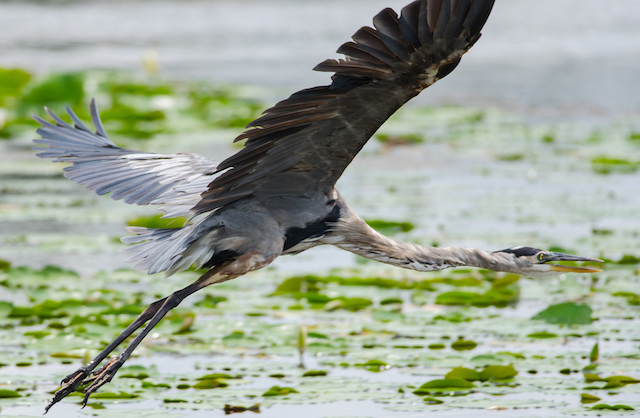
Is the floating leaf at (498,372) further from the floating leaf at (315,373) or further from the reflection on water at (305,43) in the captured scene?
the reflection on water at (305,43)

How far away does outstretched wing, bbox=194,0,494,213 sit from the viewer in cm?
364

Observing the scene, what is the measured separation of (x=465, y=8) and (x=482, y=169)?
703cm

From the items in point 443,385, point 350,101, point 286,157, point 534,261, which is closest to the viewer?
point 350,101

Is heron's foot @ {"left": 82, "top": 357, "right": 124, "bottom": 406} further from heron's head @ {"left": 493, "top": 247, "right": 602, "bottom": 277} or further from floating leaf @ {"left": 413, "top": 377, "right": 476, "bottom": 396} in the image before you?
heron's head @ {"left": 493, "top": 247, "right": 602, "bottom": 277}

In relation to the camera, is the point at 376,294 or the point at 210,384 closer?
the point at 210,384

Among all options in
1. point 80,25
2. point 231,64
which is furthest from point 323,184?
point 80,25

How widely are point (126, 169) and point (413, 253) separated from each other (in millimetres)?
1631

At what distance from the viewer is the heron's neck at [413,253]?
498cm

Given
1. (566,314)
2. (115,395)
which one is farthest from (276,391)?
(566,314)

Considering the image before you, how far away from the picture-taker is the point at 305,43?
67.7ft

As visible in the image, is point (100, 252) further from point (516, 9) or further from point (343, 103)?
point (516, 9)

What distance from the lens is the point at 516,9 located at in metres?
27.1

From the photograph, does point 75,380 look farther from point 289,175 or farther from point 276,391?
point 289,175

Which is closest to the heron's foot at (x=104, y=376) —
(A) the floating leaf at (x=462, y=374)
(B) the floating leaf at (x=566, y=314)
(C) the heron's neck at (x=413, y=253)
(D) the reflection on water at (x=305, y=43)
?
(C) the heron's neck at (x=413, y=253)
